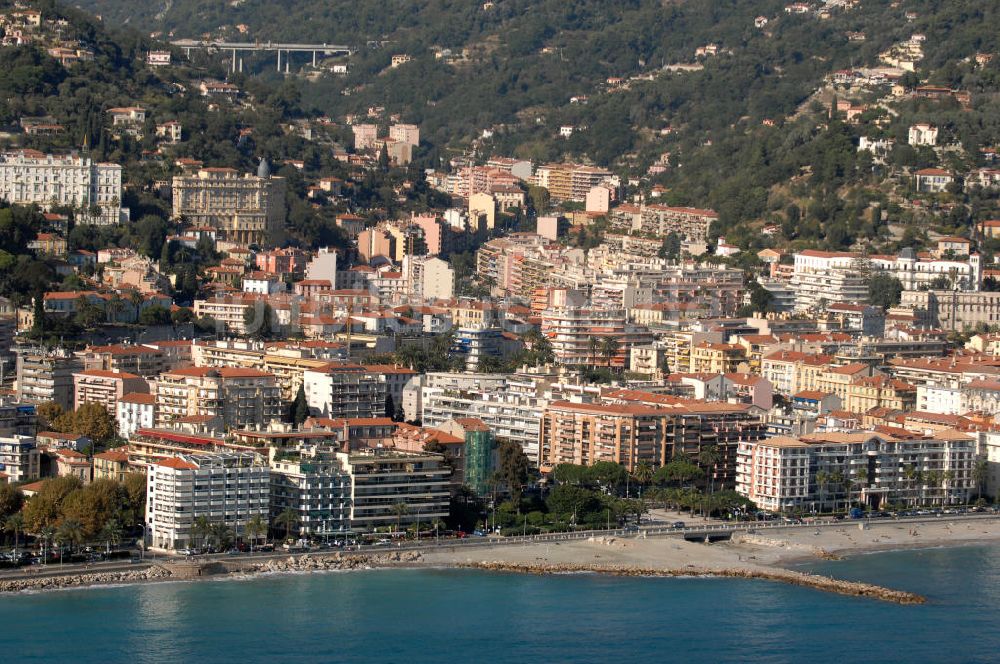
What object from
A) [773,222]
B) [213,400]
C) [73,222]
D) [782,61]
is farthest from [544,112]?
[213,400]

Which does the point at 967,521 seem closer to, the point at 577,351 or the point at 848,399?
the point at 848,399

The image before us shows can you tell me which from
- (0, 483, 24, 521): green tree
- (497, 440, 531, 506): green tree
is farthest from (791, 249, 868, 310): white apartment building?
(0, 483, 24, 521): green tree

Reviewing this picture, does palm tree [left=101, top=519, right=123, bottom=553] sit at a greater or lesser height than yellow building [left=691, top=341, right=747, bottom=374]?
lesser

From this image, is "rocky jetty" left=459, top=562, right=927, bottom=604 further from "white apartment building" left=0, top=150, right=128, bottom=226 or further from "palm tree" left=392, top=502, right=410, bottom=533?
"white apartment building" left=0, top=150, right=128, bottom=226

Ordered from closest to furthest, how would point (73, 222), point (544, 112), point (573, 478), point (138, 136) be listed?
point (573, 478), point (73, 222), point (138, 136), point (544, 112)

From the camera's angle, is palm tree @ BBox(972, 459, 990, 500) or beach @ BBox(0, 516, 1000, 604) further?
palm tree @ BBox(972, 459, 990, 500)
